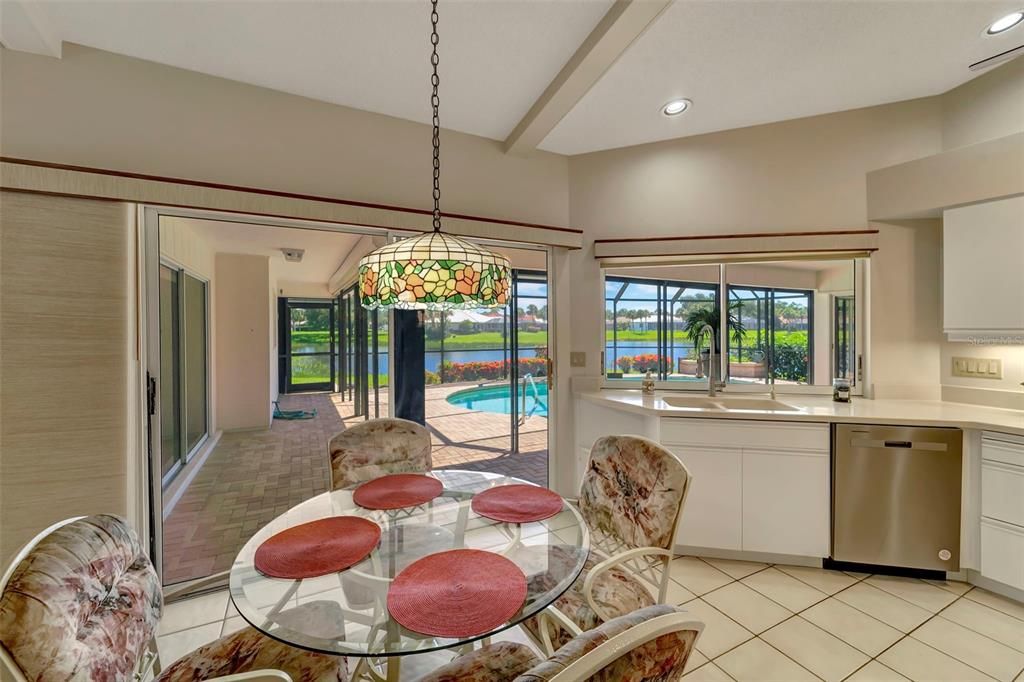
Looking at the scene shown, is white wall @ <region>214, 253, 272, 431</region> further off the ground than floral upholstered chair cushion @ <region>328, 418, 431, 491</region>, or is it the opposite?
white wall @ <region>214, 253, 272, 431</region>

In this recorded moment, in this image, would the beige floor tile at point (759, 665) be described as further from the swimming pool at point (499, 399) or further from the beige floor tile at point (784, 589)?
the swimming pool at point (499, 399)

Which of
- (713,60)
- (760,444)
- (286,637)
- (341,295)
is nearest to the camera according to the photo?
(286,637)

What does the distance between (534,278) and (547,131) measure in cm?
106

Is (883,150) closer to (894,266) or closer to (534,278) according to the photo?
(894,266)

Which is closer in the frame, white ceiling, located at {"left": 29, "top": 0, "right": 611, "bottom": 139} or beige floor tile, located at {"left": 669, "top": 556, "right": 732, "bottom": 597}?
white ceiling, located at {"left": 29, "top": 0, "right": 611, "bottom": 139}

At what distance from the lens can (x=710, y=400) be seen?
294 cm

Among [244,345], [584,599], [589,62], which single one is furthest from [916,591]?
[244,345]

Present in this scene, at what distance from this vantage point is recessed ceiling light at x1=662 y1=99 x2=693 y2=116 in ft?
8.27

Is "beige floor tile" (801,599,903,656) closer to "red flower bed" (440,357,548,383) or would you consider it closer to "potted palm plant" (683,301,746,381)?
"potted palm plant" (683,301,746,381)

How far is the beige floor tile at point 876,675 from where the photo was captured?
5.38 ft

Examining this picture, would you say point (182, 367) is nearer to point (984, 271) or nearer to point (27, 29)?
point (27, 29)

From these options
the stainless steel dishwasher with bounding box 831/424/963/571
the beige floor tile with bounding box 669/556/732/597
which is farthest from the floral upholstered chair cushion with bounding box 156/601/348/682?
the stainless steel dishwasher with bounding box 831/424/963/571

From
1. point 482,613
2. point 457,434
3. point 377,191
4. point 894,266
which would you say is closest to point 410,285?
point 482,613

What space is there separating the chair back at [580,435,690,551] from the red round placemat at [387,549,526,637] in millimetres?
675
